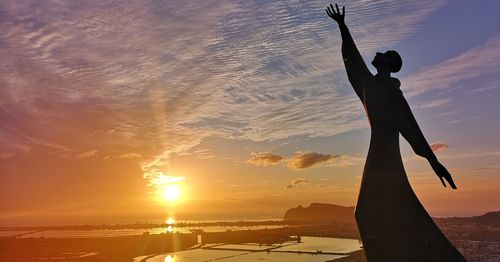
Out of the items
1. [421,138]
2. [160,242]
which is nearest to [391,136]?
[421,138]

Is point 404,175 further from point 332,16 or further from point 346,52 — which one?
point 332,16

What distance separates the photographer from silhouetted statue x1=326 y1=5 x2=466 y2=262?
7906mm

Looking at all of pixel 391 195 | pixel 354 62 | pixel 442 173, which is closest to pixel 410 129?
pixel 442 173

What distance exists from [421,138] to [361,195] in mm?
1604

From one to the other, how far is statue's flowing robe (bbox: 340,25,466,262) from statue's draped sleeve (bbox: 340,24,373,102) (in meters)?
0.08

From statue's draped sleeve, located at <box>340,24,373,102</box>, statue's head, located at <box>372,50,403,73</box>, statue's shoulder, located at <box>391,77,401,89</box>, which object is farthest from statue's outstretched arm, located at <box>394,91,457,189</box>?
statue's draped sleeve, located at <box>340,24,373,102</box>

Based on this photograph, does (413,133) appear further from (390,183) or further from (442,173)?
(390,183)

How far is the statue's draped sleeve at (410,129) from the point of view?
8094 millimetres

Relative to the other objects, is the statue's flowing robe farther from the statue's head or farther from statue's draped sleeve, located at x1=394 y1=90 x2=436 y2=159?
the statue's head

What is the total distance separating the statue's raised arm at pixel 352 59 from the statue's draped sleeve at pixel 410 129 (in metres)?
0.84

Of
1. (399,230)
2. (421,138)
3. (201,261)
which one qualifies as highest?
(421,138)

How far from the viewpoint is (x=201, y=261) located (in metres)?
47.5

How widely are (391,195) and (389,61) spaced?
2658 mm

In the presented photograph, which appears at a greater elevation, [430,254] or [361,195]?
[361,195]
